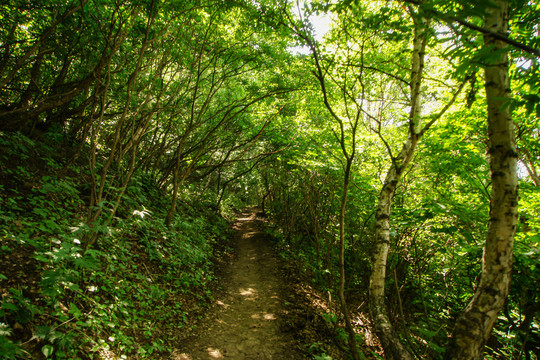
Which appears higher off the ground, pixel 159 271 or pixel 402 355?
pixel 402 355

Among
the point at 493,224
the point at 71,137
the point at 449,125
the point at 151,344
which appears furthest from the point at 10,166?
the point at 449,125

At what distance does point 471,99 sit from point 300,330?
195 inches

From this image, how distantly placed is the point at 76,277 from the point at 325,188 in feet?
21.1

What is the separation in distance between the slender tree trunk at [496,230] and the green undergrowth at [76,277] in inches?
143

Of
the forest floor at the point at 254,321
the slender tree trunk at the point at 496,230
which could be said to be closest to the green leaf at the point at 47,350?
the forest floor at the point at 254,321

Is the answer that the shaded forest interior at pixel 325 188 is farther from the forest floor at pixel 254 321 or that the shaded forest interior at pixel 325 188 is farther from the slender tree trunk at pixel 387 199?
the forest floor at pixel 254 321

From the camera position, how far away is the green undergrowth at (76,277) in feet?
8.32

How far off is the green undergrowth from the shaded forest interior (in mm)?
31

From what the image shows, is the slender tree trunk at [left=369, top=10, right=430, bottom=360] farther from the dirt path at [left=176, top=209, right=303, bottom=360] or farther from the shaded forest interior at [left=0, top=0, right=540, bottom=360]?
the dirt path at [left=176, top=209, right=303, bottom=360]

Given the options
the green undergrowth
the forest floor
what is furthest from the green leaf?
the forest floor

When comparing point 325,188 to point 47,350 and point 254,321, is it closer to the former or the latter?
point 254,321

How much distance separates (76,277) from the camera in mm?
3316

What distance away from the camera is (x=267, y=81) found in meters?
8.18

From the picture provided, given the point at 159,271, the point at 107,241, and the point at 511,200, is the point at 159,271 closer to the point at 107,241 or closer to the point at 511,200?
the point at 107,241
